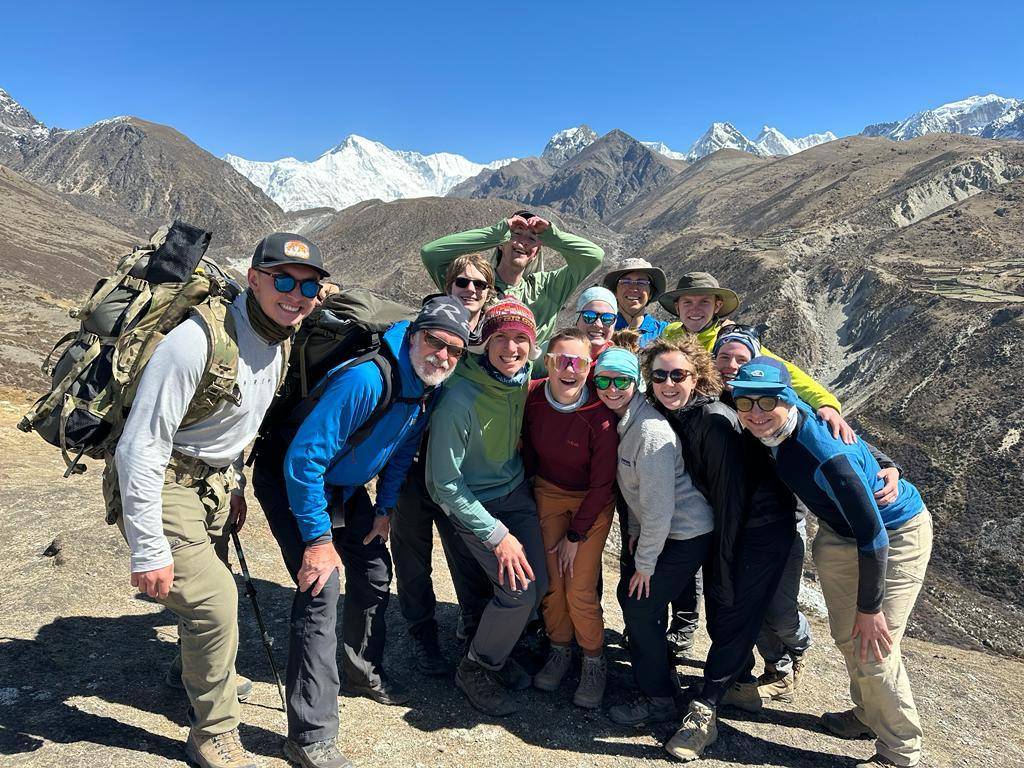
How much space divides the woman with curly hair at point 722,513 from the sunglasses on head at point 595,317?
67 centimetres

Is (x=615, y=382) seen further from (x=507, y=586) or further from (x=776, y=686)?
(x=776, y=686)

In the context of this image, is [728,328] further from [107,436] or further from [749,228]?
[749,228]

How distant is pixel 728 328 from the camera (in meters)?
5.53

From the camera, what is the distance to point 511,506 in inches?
176

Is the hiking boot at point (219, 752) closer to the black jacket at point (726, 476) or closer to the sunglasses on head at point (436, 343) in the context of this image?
the sunglasses on head at point (436, 343)

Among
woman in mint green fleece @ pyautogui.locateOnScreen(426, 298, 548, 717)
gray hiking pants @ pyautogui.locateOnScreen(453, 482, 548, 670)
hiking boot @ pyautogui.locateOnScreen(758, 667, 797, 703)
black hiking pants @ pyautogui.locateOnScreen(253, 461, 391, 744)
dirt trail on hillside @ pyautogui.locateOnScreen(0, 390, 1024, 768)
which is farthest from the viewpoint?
hiking boot @ pyautogui.locateOnScreen(758, 667, 797, 703)

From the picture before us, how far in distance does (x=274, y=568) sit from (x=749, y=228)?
227 feet

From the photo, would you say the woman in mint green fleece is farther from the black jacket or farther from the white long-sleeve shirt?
the white long-sleeve shirt

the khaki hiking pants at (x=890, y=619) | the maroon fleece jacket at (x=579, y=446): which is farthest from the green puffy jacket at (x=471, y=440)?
the khaki hiking pants at (x=890, y=619)

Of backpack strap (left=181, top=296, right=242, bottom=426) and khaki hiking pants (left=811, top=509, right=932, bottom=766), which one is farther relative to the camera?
khaki hiking pants (left=811, top=509, right=932, bottom=766)

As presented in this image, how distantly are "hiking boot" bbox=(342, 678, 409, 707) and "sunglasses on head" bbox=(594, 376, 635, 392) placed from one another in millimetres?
2678

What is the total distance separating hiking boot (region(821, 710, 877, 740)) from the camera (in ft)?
15.4

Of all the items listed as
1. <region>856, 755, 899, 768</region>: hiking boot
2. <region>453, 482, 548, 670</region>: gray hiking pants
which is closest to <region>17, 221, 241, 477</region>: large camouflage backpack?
<region>453, 482, 548, 670</region>: gray hiking pants

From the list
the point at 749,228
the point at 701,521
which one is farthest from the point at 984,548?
the point at 749,228
